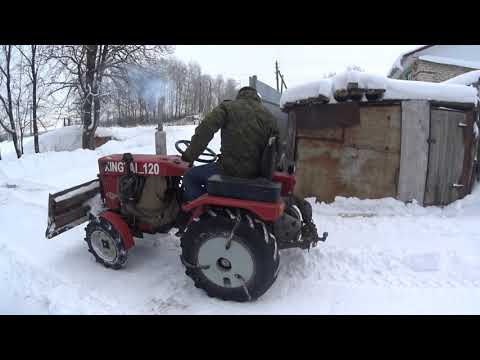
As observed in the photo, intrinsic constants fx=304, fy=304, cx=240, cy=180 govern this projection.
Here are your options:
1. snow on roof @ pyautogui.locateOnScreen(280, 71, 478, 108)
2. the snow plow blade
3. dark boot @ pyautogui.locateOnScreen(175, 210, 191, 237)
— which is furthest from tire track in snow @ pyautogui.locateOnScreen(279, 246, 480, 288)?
snow on roof @ pyautogui.locateOnScreen(280, 71, 478, 108)

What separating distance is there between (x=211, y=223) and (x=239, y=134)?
78 cm

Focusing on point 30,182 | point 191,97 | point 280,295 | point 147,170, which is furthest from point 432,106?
point 191,97

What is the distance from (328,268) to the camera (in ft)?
10.3

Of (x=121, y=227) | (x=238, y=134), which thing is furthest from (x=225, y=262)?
(x=121, y=227)

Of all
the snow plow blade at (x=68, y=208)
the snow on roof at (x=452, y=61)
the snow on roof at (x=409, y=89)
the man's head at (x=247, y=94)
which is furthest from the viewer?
the snow on roof at (x=452, y=61)

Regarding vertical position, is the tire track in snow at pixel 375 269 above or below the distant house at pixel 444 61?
below

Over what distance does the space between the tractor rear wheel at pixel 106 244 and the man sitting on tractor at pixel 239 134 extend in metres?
1.11

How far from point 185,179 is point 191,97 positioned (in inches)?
1795

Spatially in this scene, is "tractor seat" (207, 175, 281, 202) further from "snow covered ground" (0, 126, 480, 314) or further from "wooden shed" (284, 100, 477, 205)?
"wooden shed" (284, 100, 477, 205)

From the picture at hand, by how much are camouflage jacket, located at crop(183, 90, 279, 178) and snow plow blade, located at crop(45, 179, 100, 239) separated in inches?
62.9

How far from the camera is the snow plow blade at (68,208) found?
3193mm

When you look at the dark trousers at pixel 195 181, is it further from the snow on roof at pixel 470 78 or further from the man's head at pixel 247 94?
the snow on roof at pixel 470 78

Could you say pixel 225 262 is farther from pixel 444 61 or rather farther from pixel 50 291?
pixel 444 61

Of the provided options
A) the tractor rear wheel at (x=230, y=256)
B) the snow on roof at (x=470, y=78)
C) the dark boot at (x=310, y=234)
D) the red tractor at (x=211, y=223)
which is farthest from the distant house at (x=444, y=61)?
the tractor rear wheel at (x=230, y=256)
